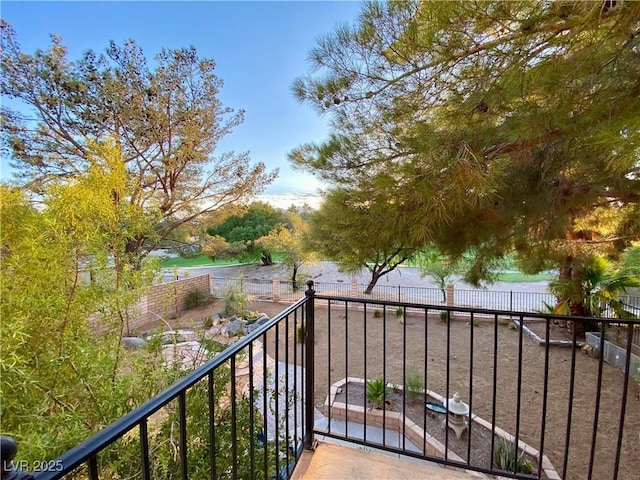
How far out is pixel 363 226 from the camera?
7.23ft

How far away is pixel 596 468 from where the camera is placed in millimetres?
2836

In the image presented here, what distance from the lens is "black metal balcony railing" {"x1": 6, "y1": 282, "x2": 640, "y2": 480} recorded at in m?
1.12

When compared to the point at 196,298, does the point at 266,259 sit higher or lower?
higher

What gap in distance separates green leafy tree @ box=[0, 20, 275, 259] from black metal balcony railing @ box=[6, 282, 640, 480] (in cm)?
378

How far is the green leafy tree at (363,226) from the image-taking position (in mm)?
2025

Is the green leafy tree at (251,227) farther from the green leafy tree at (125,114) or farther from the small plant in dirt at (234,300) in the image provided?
the green leafy tree at (125,114)

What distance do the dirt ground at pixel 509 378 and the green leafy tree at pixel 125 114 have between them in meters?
3.71

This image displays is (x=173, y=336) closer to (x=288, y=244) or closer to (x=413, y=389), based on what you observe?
(x=413, y=389)

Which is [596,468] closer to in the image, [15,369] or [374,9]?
[374,9]

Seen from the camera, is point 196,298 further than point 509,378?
Yes

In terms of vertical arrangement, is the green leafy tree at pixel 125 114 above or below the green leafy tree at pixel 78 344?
above

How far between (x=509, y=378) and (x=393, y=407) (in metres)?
2.30

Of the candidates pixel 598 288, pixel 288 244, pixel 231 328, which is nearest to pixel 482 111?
pixel 598 288

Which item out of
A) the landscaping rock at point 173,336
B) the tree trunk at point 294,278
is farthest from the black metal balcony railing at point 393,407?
the tree trunk at point 294,278
